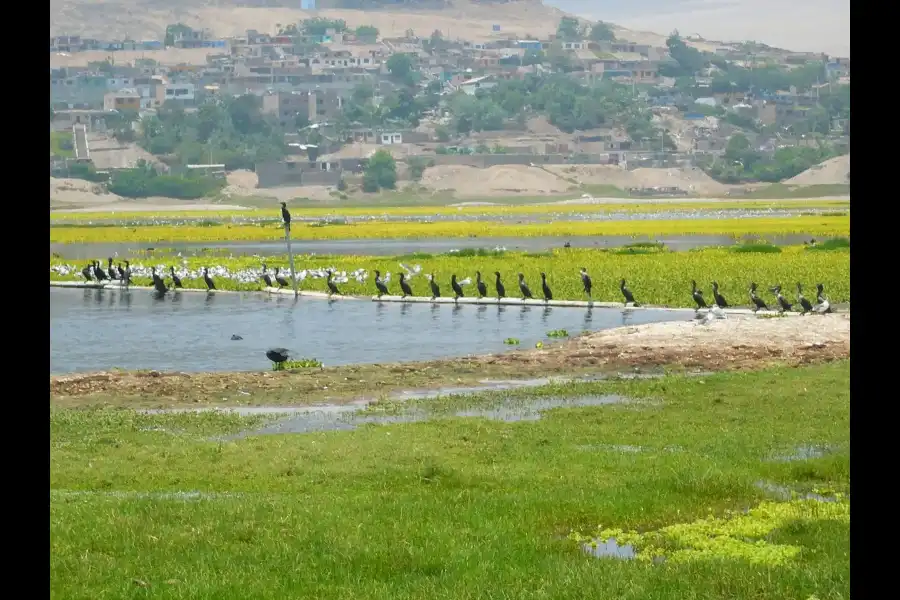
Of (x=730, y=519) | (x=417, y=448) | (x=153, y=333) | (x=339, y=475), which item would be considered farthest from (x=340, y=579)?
(x=153, y=333)

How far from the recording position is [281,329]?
30922 millimetres

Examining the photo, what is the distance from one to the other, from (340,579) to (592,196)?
161 metres

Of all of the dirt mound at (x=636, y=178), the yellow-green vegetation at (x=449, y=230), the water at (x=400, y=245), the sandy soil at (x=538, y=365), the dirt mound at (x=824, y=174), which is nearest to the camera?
the sandy soil at (x=538, y=365)

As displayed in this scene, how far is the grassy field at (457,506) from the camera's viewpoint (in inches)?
300

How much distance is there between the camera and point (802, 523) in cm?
913

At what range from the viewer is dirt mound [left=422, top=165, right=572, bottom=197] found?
163875mm

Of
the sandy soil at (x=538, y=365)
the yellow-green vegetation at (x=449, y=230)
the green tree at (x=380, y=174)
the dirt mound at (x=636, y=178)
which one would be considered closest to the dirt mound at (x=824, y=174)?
the dirt mound at (x=636, y=178)

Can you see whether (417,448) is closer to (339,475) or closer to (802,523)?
(339,475)

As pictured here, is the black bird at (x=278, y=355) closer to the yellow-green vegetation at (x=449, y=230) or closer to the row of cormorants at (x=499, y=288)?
the row of cormorants at (x=499, y=288)

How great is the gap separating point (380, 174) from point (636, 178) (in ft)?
110

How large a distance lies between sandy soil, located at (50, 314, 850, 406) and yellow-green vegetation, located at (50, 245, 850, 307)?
858cm

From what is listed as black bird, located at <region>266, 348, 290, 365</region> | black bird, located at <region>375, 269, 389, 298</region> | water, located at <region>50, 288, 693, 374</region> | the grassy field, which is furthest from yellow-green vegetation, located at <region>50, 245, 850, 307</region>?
the grassy field

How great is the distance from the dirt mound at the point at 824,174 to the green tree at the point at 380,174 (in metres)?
49.9

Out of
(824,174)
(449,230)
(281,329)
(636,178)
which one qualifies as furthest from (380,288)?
(636,178)
